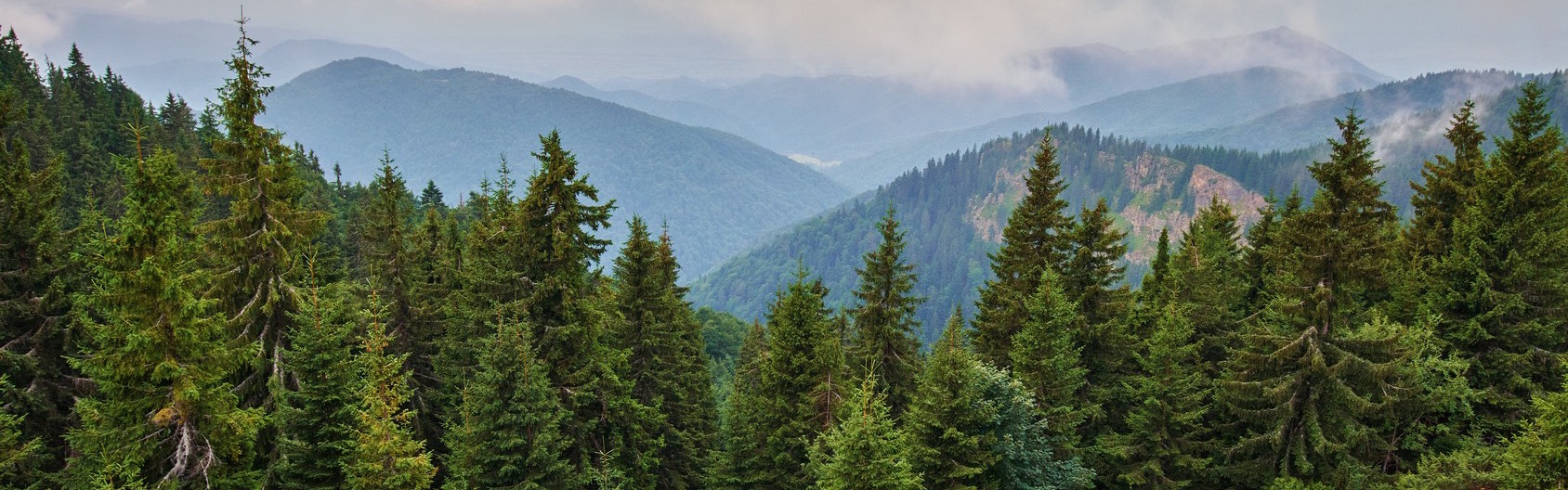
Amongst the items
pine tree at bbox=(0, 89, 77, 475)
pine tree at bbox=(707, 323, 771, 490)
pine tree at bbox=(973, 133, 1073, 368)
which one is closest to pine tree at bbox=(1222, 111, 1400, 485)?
pine tree at bbox=(973, 133, 1073, 368)

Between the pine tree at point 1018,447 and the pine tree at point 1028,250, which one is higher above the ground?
the pine tree at point 1028,250

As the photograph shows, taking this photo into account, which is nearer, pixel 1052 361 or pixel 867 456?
pixel 867 456

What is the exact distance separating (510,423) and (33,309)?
42.1 ft

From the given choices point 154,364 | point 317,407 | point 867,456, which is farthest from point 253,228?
point 867,456

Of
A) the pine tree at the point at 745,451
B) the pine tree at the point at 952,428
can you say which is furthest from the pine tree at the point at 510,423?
the pine tree at the point at 952,428

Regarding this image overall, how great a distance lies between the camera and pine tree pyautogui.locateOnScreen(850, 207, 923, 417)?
2491 cm

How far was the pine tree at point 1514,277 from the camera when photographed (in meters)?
18.8

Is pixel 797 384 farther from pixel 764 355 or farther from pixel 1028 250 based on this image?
pixel 1028 250

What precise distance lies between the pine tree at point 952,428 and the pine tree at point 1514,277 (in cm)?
1343

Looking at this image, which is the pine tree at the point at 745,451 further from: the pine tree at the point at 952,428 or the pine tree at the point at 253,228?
the pine tree at the point at 253,228

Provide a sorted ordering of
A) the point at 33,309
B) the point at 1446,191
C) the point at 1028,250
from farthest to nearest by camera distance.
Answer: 1. the point at 1028,250
2. the point at 1446,191
3. the point at 33,309

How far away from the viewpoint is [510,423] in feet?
64.1

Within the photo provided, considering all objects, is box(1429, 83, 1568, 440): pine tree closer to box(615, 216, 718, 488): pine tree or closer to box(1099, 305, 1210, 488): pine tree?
box(1099, 305, 1210, 488): pine tree

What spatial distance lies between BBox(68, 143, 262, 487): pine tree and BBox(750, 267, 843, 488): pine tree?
47.0ft
